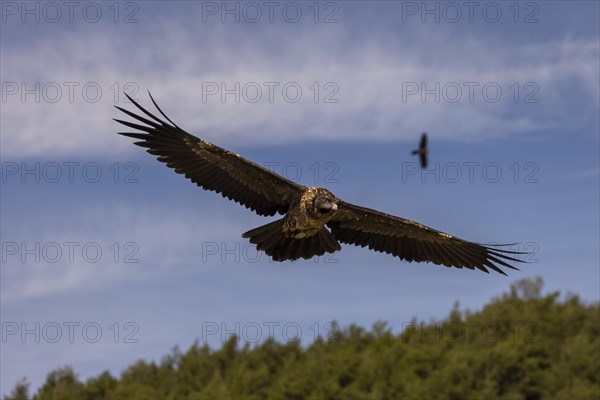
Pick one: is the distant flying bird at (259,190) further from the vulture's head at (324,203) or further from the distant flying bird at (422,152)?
the distant flying bird at (422,152)

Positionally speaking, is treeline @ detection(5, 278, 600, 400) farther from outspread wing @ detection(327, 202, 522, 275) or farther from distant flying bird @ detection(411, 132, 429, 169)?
outspread wing @ detection(327, 202, 522, 275)

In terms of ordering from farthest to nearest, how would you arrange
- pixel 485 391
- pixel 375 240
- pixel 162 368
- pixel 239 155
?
pixel 162 368 → pixel 485 391 → pixel 375 240 → pixel 239 155

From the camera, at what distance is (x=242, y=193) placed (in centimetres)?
1591

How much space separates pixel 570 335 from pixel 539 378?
5.76 meters

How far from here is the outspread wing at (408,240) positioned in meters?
17.2

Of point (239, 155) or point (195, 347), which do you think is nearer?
point (239, 155)

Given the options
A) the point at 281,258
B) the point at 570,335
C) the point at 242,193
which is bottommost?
the point at 281,258

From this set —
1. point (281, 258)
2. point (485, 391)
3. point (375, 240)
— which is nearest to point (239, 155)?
point (281, 258)

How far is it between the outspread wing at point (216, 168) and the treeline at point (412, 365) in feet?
133

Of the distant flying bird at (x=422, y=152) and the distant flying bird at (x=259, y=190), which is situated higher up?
the distant flying bird at (x=422, y=152)

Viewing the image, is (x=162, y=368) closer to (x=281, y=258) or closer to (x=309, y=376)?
(x=309, y=376)

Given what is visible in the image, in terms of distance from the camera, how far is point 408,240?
17.7m

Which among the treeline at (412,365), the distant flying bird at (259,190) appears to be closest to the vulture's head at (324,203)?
the distant flying bird at (259,190)

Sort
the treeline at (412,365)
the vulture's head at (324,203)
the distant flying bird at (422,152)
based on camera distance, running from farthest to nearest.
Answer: the treeline at (412,365)
the distant flying bird at (422,152)
the vulture's head at (324,203)
